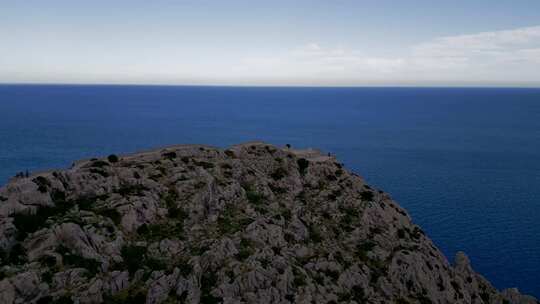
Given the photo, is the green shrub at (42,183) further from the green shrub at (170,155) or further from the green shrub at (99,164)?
the green shrub at (170,155)

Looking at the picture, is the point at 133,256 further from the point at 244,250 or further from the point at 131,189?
the point at 244,250

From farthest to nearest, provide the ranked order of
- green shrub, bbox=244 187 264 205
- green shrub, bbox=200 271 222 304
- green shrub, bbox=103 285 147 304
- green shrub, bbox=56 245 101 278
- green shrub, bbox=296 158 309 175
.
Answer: green shrub, bbox=296 158 309 175 < green shrub, bbox=244 187 264 205 < green shrub, bbox=200 271 222 304 < green shrub, bbox=56 245 101 278 < green shrub, bbox=103 285 147 304

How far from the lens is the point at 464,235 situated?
342 feet

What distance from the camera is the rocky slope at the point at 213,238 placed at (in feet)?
137

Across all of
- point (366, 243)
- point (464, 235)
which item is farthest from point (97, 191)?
point (464, 235)

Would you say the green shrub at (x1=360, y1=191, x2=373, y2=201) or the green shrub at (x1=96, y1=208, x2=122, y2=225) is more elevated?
the green shrub at (x1=96, y1=208, x2=122, y2=225)

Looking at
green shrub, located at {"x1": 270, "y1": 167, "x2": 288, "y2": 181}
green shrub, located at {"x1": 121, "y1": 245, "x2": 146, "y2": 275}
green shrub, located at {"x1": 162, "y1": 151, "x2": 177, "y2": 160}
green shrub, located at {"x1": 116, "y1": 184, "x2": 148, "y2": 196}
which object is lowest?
green shrub, located at {"x1": 121, "y1": 245, "x2": 146, "y2": 275}

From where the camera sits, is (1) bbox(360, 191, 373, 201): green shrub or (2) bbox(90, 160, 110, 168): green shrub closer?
(2) bbox(90, 160, 110, 168): green shrub

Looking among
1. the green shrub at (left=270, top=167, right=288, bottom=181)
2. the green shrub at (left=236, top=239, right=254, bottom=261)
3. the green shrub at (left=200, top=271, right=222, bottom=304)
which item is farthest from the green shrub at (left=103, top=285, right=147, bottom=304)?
the green shrub at (left=270, top=167, right=288, bottom=181)

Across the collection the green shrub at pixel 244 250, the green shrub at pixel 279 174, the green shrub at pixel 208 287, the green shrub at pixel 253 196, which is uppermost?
the green shrub at pixel 279 174

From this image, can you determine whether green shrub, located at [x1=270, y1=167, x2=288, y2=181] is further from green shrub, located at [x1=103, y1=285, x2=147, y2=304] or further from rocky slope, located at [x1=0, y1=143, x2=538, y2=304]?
green shrub, located at [x1=103, y1=285, x2=147, y2=304]

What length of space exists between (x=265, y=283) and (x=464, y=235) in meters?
75.4

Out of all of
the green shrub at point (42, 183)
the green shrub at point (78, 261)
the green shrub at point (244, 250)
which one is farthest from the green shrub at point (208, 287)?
the green shrub at point (42, 183)

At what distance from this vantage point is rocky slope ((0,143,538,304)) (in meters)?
41.7
